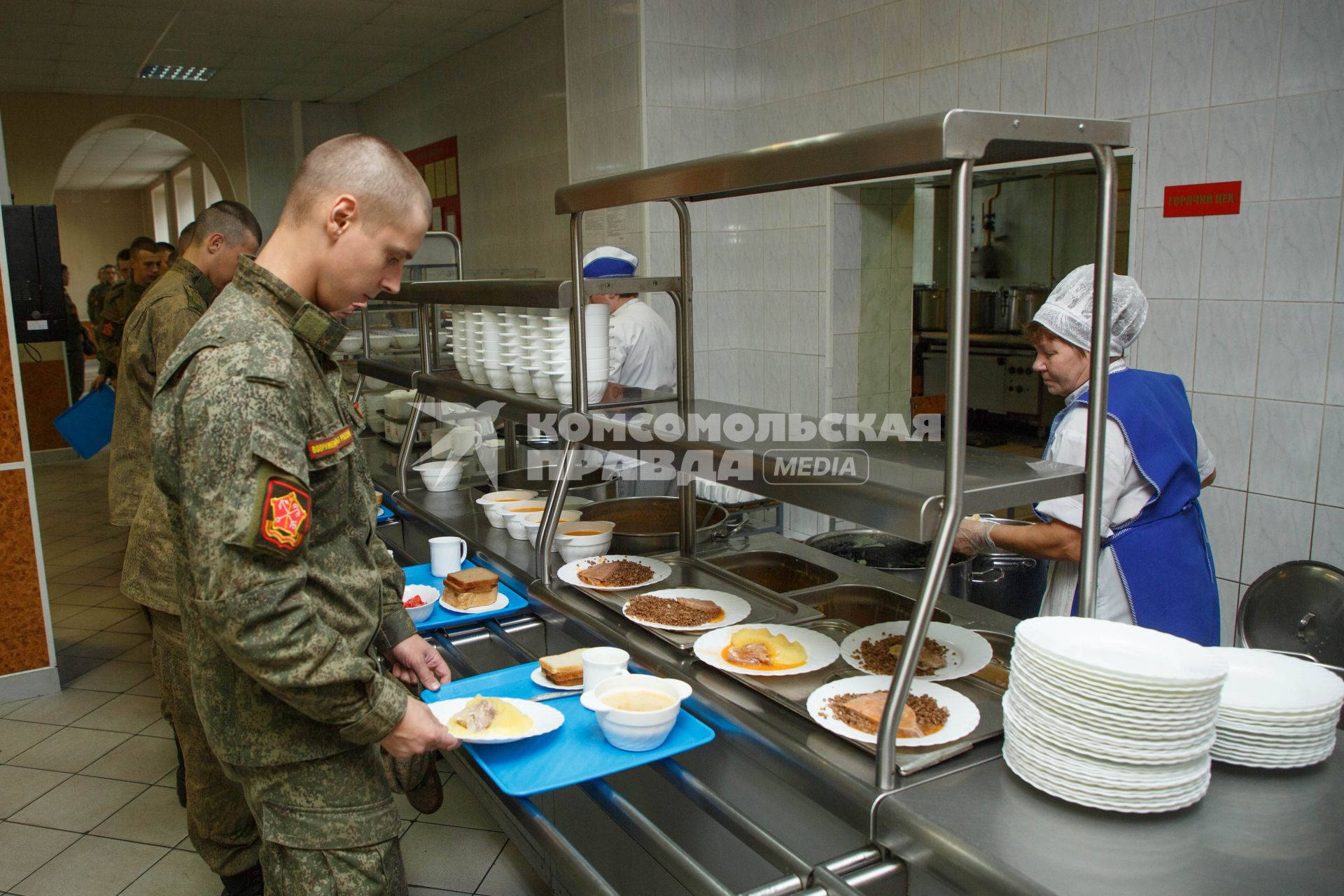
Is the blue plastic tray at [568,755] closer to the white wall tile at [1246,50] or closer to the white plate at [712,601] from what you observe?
the white plate at [712,601]

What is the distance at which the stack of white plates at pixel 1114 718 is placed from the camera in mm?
1189

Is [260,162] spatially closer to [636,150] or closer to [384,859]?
[636,150]

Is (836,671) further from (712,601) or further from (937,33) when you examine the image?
(937,33)

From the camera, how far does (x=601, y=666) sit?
5.79 ft

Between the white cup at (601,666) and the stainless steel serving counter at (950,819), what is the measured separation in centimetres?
13

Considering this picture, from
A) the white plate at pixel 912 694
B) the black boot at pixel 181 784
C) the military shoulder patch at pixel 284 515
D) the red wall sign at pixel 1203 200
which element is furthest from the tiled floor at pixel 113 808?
the red wall sign at pixel 1203 200

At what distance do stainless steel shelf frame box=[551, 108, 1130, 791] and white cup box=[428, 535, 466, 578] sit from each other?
1219 mm

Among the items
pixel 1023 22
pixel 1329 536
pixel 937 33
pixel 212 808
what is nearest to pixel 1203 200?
pixel 1023 22

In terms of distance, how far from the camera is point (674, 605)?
6.91 feet

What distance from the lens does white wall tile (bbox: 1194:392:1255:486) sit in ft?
11.0

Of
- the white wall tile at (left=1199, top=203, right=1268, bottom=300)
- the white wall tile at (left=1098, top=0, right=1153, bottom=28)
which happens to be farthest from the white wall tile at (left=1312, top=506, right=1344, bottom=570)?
the white wall tile at (left=1098, top=0, right=1153, bottom=28)

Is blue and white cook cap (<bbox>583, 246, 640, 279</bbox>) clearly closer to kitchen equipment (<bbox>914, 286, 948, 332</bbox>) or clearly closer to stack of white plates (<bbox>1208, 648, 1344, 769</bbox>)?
stack of white plates (<bbox>1208, 648, 1344, 769</bbox>)

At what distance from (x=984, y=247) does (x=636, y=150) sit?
401 cm

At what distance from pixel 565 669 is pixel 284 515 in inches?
28.9
